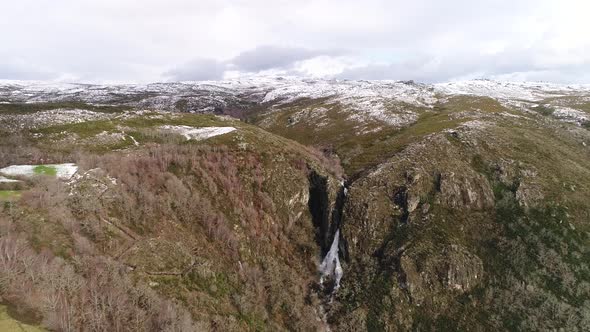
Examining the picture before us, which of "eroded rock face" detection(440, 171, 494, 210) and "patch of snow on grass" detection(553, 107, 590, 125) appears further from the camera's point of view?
"patch of snow on grass" detection(553, 107, 590, 125)

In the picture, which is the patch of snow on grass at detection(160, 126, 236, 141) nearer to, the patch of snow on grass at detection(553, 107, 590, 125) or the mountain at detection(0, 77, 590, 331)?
the mountain at detection(0, 77, 590, 331)

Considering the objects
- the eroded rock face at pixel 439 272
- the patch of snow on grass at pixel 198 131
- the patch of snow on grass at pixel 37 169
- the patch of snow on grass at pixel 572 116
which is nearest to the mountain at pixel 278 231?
the eroded rock face at pixel 439 272

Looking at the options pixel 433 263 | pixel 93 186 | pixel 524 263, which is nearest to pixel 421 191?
pixel 433 263

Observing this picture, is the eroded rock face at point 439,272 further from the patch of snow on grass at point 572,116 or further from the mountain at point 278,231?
the patch of snow on grass at point 572,116

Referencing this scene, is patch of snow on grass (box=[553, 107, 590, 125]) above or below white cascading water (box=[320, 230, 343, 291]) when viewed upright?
above

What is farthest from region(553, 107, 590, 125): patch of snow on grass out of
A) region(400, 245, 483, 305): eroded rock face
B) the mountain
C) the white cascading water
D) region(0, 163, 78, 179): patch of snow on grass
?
region(0, 163, 78, 179): patch of snow on grass

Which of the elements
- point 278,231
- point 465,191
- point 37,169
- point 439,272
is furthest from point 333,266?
point 37,169

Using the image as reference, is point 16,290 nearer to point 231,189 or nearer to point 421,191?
point 231,189
